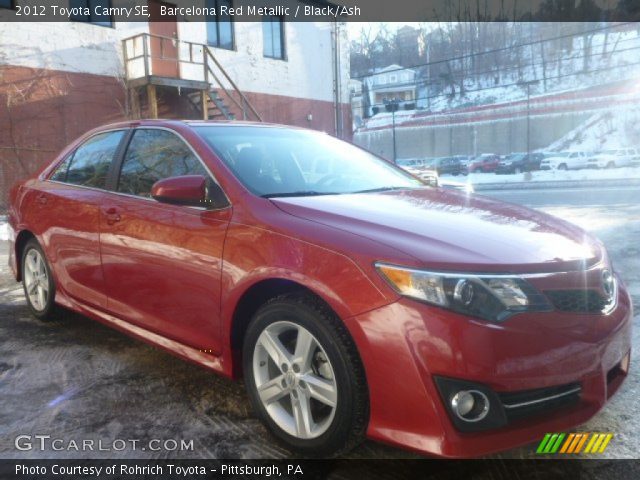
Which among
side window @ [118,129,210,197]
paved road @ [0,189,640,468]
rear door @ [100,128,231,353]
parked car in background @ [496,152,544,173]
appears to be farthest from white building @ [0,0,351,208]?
parked car in background @ [496,152,544,173]

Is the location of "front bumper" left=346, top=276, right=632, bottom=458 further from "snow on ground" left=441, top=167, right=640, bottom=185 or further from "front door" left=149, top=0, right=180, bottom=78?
"snow on ground" left=441, top=167, right=640, bottom=185

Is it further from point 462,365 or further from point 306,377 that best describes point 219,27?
point 462,365

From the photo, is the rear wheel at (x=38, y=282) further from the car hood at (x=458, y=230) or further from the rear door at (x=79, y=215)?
the car hood at (x=458, y=230)

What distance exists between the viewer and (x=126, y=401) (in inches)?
117

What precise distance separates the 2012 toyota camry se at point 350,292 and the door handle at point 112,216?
13 millimetres

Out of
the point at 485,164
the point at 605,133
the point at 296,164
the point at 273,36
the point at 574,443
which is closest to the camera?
→ the point at 574,443

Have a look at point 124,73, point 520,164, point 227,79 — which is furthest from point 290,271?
point 520,164

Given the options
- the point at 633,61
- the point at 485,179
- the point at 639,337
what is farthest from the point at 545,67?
the point at 639,337

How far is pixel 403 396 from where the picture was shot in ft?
6.54

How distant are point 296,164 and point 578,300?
1.71 m

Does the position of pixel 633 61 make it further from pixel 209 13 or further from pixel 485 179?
pixel 209 13

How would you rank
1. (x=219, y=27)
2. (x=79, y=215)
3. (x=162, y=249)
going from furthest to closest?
(x=219, y=27)
(x=79, y=215)
(x=162, y=249)

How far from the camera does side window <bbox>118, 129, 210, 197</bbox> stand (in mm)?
3084

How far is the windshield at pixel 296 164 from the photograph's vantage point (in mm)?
2906
